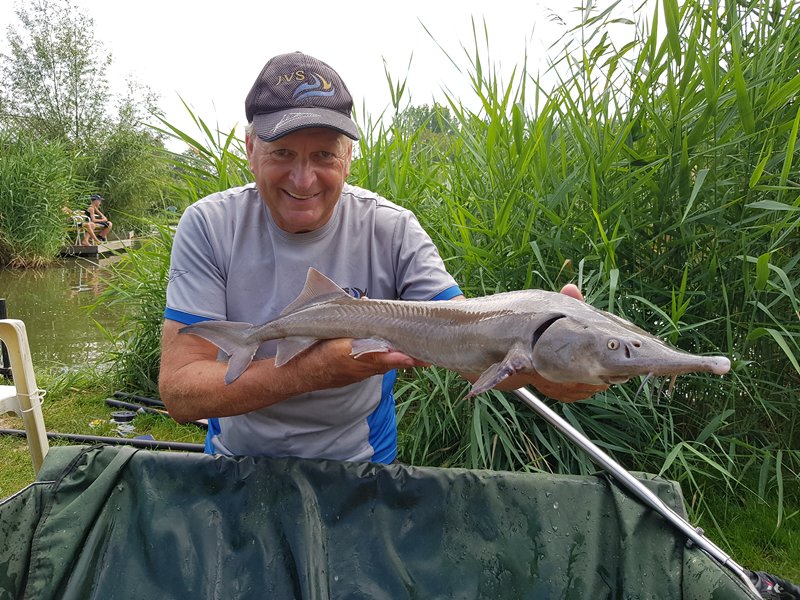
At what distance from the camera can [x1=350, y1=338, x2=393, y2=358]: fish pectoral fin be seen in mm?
1513

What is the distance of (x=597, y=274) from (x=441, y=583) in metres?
1.57

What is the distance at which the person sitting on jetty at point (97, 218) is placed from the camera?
17266 mm

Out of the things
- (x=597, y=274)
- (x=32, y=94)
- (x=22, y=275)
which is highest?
(x=32, y=94)

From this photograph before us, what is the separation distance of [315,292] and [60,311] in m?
10.0

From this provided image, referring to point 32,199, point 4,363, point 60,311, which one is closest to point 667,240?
point 4,363

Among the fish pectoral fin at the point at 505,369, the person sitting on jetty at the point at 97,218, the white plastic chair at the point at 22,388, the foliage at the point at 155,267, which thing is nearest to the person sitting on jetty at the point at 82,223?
the person sitting on jetty at the point at 97,218

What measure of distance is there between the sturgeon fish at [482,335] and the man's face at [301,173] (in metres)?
0.22

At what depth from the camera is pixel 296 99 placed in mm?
1788

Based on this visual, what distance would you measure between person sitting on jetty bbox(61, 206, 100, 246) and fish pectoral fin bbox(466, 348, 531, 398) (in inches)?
630

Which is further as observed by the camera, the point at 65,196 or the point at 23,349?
the point at 65,196

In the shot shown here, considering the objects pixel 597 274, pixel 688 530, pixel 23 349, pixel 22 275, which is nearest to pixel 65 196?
pixel 22 275

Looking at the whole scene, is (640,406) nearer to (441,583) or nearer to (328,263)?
(441,583)

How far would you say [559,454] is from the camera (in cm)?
276

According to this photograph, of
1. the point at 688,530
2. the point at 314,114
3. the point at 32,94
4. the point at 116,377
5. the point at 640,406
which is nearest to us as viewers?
the point at 688,530
